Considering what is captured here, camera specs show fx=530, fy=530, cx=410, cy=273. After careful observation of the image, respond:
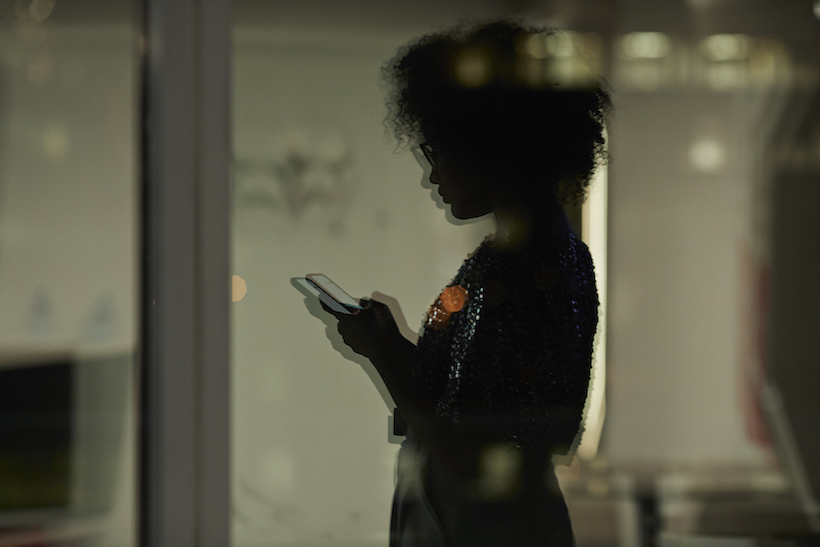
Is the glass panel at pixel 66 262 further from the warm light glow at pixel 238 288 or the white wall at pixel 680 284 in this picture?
the white wall at pixel 680 284

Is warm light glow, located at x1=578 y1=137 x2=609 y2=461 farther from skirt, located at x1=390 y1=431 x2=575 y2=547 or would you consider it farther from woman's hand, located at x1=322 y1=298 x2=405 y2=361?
woman's hand, located at x1=322 y1=298 x2=405 y2=361

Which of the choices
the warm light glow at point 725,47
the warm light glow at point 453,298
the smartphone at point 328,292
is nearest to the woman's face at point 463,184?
the warm light glow at point 453,298

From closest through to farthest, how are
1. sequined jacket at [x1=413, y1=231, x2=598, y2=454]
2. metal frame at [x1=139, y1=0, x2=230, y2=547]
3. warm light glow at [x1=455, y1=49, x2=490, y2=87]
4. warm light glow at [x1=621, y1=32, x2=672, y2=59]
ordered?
sequined jacket at [x1=413, y1=231, x2=598, y2=454], warm light glow at [x1=455, y1=49, x2=490, y2=87], metal frame at [x1=139, y1=0, x2=230, y2=547], warm light glow at [x1=621, y1=32, x2=672, y2=59]

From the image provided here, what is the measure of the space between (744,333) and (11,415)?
4.71 feet

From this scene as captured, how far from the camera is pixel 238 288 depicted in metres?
0.92

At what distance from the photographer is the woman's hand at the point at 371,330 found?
0.77 m

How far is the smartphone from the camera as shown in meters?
0.83

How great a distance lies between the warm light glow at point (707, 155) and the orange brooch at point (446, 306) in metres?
0.67

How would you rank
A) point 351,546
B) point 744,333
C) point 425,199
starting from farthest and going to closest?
point 744,333
point 351,546
point 425,199

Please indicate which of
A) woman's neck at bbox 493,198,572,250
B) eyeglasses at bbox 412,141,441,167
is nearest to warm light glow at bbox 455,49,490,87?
eyeglasses at bbox 412,141,441,167

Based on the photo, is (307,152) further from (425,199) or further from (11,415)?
(11,415)

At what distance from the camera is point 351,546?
3.27ft

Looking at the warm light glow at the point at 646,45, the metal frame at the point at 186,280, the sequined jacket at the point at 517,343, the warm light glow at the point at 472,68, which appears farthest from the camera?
the warm light glow at the point at 646,45

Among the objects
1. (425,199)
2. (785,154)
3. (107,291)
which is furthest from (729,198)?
(107,291)
